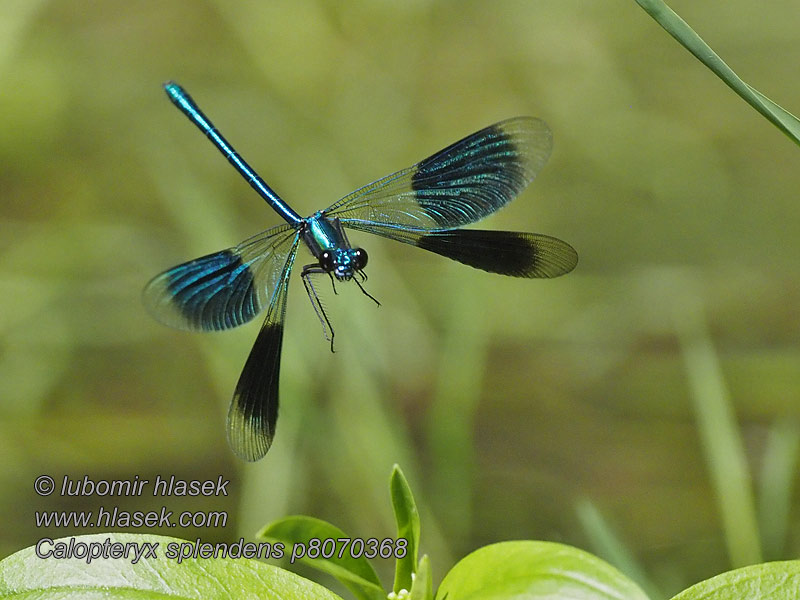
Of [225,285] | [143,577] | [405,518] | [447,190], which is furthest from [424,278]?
[143,577]

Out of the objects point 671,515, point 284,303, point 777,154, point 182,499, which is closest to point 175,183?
point 182,499

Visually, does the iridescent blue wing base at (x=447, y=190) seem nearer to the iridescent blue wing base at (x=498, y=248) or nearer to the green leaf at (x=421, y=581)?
the iridescent blue wing base at (x=498, y=248)

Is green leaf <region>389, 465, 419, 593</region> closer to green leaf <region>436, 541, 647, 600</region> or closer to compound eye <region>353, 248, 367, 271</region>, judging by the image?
green leaf <region>436, 541, 647, 600</region>

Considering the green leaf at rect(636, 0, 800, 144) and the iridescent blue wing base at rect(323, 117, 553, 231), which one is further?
the iridescent blue wing base at rect(323, 117, 553, 231)

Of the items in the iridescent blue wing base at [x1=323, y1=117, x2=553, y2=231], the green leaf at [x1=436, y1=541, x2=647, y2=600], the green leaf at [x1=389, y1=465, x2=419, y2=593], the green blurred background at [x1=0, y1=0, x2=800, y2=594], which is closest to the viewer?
the green leaf at [x1=436, y1=541, x2=647, y2=600]

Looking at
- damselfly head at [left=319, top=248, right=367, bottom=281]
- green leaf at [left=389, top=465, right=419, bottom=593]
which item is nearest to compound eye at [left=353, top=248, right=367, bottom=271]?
damselfly head at [left=319, top=248, right=367, bottom=281]

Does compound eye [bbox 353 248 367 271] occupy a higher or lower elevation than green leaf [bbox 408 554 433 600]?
higher

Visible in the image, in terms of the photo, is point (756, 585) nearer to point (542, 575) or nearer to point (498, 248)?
point (542, 575)
